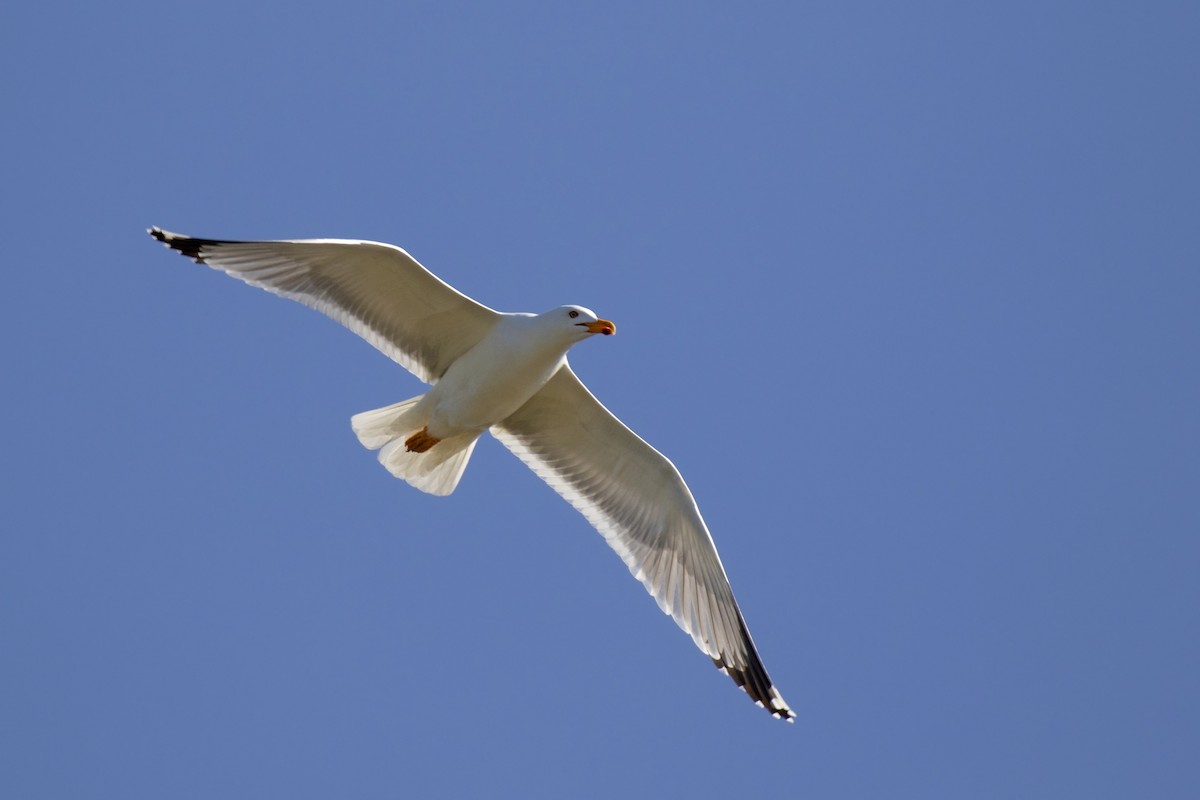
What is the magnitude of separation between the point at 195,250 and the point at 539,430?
2490mm

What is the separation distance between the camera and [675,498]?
10.3 meters

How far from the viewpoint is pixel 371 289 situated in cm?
972

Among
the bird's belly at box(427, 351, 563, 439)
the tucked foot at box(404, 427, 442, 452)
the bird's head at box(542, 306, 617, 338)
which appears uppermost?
the bird's head at box(542, 306, 617, 338)

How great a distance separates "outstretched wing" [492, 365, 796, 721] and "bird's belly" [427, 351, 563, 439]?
0.53 meters

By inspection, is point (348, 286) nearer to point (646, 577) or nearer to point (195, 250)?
point (195, 250)

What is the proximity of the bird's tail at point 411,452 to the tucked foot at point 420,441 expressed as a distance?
4 centimetres

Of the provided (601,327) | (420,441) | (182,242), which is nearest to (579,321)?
(601,327)

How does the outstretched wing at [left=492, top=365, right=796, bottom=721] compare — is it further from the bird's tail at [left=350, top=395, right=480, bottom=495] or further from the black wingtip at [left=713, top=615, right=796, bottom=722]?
the bird's tail at [left=350, top=395, right=480, bottom=495]

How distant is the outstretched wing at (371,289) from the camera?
9.45 m

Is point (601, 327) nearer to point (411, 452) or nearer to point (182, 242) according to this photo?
point (411, 452)

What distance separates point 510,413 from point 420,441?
23.3 inches

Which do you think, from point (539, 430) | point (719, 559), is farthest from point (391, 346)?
point (719, 559)

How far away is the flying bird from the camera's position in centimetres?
949

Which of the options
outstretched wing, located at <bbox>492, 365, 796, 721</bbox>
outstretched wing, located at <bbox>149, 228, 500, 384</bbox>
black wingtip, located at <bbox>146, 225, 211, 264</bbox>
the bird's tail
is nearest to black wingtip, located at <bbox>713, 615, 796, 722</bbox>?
outstretched wing, located at <bbox>492, 365, 796, 721</bbox>
